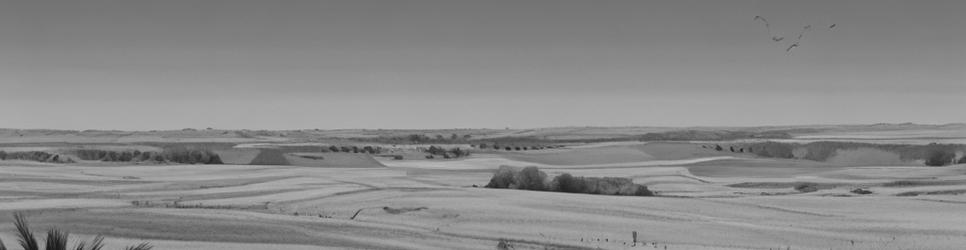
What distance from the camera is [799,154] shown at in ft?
236

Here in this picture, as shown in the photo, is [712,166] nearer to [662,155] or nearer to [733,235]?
[662,155]

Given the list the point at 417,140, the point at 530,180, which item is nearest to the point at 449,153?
the point at 530,180

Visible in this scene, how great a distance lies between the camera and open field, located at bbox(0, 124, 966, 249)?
1775 centimetres

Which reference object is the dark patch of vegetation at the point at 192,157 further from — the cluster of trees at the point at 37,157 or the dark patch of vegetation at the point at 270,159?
the cluster of trees at the point at 37,157

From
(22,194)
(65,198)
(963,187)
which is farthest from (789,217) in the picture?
(22,194)

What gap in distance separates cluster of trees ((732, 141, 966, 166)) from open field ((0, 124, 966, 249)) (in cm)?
1311

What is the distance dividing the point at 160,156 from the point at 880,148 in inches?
1697

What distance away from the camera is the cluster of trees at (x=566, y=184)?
3164 centimetres

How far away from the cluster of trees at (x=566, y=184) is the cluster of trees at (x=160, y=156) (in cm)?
2896

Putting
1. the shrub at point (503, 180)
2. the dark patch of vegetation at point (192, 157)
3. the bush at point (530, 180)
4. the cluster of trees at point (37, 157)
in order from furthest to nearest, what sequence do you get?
the dark patch of vegetation at point (192, 157)
the cluster of trees at point (37, 157)
the shrub at point (503, 180)
the bush at point (530, 180)

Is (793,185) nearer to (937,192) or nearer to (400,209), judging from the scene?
(937,192)

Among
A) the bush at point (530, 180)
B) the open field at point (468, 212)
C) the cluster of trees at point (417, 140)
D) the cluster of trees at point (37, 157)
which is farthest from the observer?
the cluster of trees at point (417, 140)

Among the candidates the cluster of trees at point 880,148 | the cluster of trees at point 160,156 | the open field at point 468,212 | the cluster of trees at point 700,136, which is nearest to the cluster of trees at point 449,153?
the cluster of trees at point 160,156

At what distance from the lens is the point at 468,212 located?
883 inches
